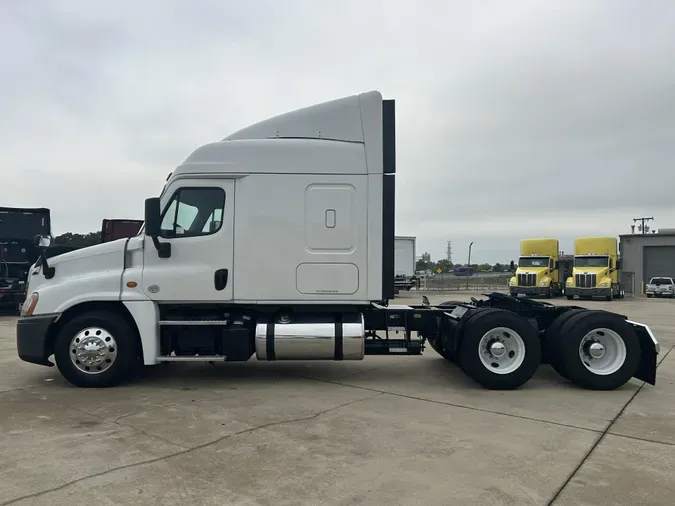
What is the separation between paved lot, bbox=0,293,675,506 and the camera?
3.65m

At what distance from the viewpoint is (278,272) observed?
6.69 metres

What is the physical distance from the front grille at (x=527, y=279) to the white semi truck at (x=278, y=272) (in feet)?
79.5

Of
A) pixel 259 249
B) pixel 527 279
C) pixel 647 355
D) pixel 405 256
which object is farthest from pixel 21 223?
pixel 527 279

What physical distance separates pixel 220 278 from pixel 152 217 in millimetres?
1140

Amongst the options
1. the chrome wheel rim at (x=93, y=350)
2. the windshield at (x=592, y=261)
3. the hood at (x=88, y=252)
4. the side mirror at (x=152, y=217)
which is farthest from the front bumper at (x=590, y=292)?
the chrome wheel rim at (x=93, y=350)

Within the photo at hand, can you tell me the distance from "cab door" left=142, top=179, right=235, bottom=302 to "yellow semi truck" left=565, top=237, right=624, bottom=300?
1054 inches

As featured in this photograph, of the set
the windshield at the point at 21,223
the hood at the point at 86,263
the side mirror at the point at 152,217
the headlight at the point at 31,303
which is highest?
the windshield at the point at 21,223

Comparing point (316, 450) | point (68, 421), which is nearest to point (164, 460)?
point (316, 450)

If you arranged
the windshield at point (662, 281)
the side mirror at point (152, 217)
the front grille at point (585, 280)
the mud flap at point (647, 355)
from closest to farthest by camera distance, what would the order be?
the side mirror at point (152, 217), the mud flap at point (647, 355), the front grille at point (585, 280), the windshield at point (662, 281)

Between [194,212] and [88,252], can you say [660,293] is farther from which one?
[88,252]

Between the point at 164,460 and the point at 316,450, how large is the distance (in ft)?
4.11

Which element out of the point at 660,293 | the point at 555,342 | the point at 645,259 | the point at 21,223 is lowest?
the point at 660,293

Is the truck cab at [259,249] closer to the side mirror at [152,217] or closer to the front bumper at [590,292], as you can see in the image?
the side mirror at [152,217]

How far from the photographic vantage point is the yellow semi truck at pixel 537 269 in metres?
30.0
